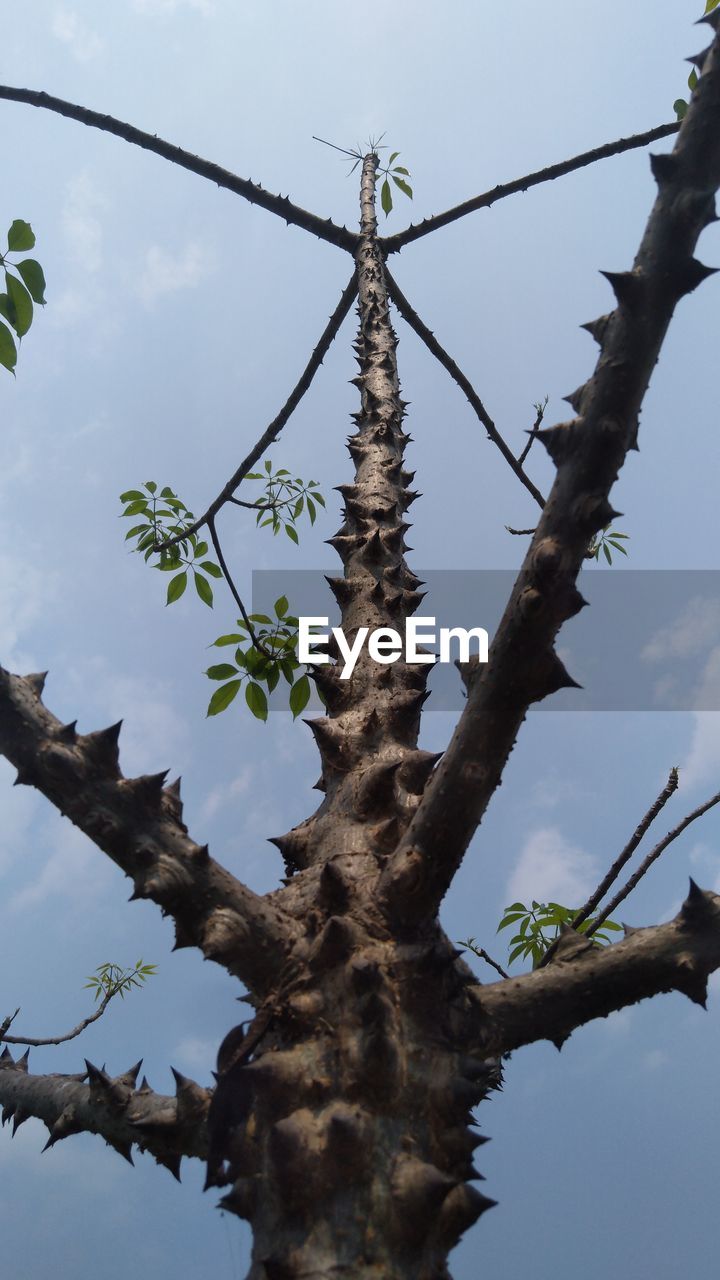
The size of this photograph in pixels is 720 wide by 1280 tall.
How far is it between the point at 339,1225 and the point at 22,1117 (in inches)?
62.9

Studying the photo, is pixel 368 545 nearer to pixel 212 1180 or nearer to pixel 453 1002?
pixel 453 1002

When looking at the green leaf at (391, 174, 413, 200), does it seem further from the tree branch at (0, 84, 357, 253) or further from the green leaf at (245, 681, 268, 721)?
the green leaf at (245, 681, 268, 721)

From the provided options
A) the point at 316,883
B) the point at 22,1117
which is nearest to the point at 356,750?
the point at 316,883

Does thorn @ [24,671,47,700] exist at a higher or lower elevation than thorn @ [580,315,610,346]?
lower

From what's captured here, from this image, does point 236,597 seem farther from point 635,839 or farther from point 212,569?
point 635,839

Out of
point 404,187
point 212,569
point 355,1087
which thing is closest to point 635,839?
point 355,1087

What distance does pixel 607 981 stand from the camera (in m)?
1.59

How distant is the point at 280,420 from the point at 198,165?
1524mm

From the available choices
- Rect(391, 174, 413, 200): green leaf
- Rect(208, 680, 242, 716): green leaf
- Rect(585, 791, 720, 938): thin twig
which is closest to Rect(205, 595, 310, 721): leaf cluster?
Rect(208, 680, 242, 716): green leaf

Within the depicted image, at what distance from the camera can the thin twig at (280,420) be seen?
4.19 m

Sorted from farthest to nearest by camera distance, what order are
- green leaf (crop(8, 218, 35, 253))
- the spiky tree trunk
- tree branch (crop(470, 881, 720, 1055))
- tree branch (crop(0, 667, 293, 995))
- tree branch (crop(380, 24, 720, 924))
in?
green leaf (crop(8, 218, 35, 253)), tree branch (crop(470, 881, 720, 1055)), tree branch (crop(0, 667, 293, 995)), tree branch (crop(380, 24, 720, 924)), the spiky tree trunk

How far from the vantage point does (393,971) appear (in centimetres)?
Result: 151

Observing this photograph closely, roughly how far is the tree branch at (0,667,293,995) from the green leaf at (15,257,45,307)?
126 cm

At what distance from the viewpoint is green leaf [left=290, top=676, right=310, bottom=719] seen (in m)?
3.87
